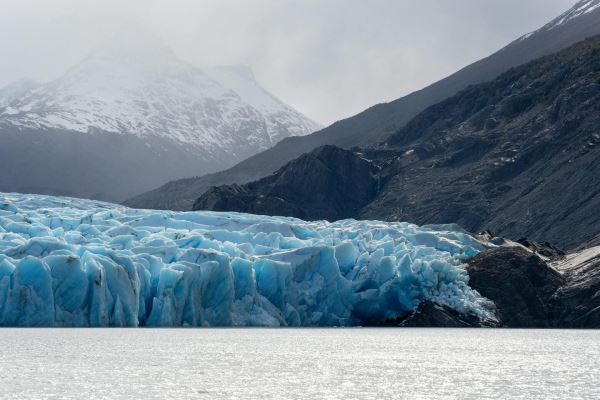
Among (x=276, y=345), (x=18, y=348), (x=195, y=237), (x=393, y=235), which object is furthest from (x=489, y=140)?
(x=18, y=348)

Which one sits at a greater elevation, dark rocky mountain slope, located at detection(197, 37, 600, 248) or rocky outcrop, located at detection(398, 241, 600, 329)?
dark rocky mountain slope, located at detection(197, 37, 600, 248)

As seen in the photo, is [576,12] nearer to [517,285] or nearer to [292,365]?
[517,285]

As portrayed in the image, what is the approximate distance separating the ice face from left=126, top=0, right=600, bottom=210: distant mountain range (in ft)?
288

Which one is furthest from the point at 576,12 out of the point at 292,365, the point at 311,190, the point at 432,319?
the point at 292,365

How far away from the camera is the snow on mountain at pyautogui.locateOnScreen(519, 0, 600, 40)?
179 metres

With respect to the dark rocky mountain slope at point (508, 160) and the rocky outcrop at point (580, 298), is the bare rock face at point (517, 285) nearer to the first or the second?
the rocky outcrop at point (580, 298)

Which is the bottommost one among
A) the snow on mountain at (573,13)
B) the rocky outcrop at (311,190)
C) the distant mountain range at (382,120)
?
the rocky outcrop at (311,190)

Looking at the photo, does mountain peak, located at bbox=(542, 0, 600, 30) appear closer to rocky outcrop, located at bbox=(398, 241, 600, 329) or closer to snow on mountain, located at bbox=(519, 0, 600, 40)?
snow on mountain, located at bbox=(519, 0, 600, 40)

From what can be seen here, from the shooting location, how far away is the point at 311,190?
123812 millimetres

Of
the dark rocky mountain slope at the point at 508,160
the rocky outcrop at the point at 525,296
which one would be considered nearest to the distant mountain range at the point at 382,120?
the dark rocky mountain slope at the point at 508,160

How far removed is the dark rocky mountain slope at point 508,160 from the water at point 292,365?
46.0 m

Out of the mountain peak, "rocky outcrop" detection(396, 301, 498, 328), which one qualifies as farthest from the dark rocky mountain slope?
the mountain peak

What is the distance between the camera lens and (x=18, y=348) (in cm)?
3844

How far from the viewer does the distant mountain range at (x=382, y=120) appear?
509 ft
